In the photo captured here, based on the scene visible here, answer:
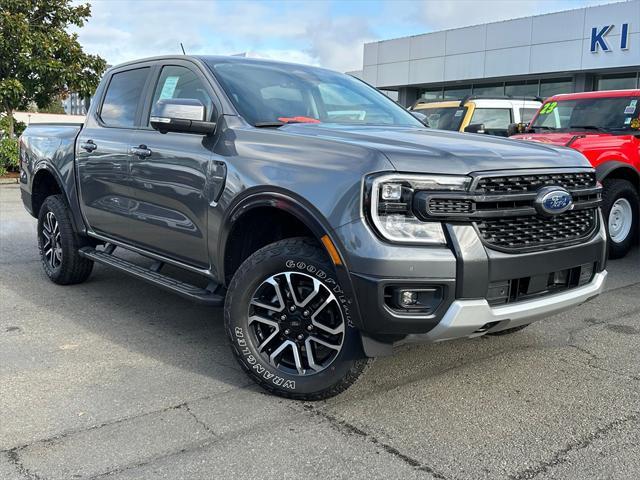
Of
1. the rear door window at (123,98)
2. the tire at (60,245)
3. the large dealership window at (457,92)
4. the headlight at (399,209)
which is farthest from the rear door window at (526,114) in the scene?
the large dealership window at (457,92)

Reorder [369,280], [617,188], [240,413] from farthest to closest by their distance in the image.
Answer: [617,188] → [240,413] → [369,280]

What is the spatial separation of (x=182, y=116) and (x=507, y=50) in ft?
75.5

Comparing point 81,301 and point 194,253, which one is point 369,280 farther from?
point 81,301

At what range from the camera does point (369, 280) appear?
2.93m

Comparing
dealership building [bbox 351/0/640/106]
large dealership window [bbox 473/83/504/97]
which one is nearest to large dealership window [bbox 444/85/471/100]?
dealership building [bbox 351/0/640/106]

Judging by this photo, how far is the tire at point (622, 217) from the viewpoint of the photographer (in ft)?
23.8

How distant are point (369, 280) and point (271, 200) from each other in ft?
2.59

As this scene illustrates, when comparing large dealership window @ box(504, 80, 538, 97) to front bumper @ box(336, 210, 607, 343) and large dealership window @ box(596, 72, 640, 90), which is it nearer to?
large dealership window @ box(596, 72, 640, 90)

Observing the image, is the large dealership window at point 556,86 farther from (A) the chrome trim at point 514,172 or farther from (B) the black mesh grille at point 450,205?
(B) the black mesh grille at point 450,205

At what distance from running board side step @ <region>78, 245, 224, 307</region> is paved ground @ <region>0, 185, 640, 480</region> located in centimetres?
44

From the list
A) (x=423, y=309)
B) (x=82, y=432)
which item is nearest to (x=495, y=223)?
(x=423, y=309)

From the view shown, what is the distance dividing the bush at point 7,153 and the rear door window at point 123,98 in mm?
12747

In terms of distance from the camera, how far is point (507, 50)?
79.7 ft

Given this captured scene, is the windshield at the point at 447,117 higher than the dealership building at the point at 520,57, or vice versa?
the dealership building at the point at 520,57
